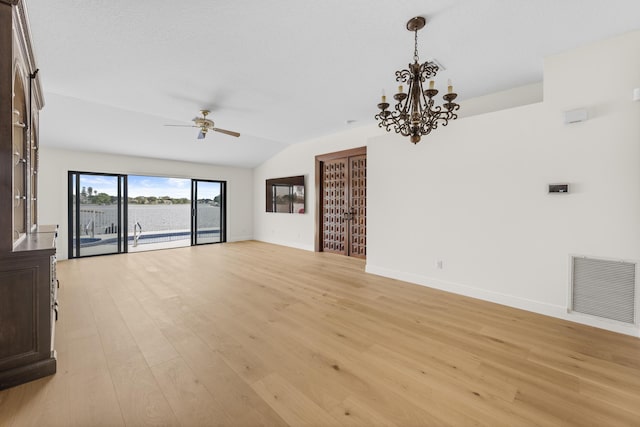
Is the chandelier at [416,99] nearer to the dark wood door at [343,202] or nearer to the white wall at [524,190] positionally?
the white wall at [524,190]

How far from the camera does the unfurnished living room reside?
168 cm

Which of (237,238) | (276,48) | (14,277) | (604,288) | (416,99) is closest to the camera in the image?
(14,277)

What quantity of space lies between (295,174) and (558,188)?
5.63 metres

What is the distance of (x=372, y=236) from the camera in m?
4.61

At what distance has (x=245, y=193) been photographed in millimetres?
8836

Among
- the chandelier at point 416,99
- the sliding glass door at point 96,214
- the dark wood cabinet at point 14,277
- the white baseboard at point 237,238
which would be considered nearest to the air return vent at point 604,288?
the chandelier at point 416,99

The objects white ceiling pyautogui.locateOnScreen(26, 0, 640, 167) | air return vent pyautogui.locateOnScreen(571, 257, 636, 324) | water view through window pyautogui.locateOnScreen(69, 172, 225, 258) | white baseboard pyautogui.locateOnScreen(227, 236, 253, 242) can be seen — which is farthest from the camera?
white baseboard pyautogui.locateOnScreen(227, 236, 253, 242)

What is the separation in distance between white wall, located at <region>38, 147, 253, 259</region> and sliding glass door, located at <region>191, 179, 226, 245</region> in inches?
8.3

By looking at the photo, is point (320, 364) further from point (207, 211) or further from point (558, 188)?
point (207, 211)

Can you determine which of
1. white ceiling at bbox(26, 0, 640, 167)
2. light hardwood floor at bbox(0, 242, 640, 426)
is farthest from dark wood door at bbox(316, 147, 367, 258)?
light hardwood floor at bbox(0, 242, 640, 426)

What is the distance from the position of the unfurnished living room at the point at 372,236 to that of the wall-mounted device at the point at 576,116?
0.05 feet

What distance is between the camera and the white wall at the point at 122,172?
5.54 metres

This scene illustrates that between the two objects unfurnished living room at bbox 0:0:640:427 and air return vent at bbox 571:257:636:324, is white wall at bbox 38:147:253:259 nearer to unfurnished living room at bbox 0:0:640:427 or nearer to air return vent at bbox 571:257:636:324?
unfurnished living room at bbox 0:0:640:427

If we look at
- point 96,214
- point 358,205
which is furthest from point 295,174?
point 96,214
